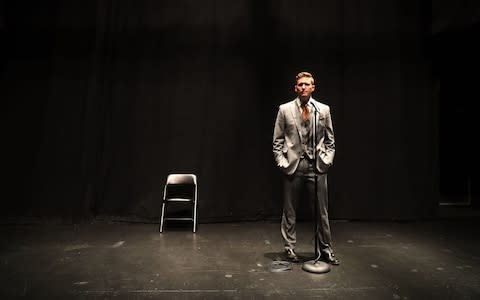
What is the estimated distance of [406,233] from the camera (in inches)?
153

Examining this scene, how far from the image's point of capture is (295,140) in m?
2.71

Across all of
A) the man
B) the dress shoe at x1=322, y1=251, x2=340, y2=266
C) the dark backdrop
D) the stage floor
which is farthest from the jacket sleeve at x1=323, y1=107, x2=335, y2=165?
the dark backdrop

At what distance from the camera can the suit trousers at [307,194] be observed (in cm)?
268

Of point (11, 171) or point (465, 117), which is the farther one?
point (465, 117)

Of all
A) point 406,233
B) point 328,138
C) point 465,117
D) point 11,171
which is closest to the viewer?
point 328,138

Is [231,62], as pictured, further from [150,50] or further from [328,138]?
[328,138]

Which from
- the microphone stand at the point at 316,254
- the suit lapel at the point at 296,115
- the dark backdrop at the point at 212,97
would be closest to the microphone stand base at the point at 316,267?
the microphone stand at the point at 316,254

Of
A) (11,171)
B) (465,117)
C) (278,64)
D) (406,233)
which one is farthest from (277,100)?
(11,171)

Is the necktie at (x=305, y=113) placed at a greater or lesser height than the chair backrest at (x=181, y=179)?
greater

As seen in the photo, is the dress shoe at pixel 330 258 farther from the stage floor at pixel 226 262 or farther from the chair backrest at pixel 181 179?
the chair backrest at pixel 181 179

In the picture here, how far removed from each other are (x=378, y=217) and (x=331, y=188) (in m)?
0.71

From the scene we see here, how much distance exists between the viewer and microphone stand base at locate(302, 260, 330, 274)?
2.59 m

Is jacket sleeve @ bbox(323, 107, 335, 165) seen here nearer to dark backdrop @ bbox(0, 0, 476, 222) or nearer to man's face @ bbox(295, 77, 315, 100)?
man's face @ bbox(295, 77, 315, 100)

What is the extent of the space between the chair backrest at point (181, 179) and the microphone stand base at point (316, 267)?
179 cm
